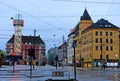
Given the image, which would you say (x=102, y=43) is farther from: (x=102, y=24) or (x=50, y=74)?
(x=50, y=74)

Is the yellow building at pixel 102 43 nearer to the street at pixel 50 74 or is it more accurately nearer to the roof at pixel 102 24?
the roof at pixel 102 24

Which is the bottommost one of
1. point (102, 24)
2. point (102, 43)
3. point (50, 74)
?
point (50, 74)

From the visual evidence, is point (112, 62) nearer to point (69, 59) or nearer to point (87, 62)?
point (87, 62)

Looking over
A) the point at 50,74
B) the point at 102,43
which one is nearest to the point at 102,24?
the point at 102,43

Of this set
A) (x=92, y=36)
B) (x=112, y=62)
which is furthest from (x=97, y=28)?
(x=112, y=62)

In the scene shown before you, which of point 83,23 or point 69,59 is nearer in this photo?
point 83,23

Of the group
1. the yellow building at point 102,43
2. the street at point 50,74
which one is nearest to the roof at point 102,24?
the yellow building at point 102,43

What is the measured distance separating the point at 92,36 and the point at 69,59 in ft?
191

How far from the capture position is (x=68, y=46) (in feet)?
651

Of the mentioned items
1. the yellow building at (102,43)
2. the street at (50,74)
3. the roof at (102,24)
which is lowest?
the street at (50,74)

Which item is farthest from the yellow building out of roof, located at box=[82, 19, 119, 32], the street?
the street

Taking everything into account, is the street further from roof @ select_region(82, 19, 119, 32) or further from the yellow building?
roof @ select_region(82, 19, 119, 32)

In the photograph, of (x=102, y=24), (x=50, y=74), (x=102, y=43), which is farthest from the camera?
(x=102, y=24)

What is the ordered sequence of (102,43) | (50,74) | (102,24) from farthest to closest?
(102,24), (102,43), (50,74)
